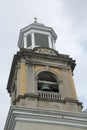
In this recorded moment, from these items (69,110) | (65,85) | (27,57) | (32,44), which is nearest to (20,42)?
Result: (32,44)

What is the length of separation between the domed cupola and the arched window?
3.86m

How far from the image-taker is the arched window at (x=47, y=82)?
27.8m

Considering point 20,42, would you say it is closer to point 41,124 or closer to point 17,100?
point 17,100

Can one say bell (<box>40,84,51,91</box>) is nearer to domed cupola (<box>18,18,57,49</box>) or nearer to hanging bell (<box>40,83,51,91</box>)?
hanging bell (<box>40,83,51,91</box>)

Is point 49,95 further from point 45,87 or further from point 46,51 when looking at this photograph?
point 46,51

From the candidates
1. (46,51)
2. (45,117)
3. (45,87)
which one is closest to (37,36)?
(46,51)

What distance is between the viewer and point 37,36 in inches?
1289

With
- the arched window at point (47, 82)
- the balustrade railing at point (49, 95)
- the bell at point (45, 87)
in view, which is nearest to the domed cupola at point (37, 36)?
the arched window at point (47, 82)

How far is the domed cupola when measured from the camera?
32.4m

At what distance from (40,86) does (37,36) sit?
19.7 feet

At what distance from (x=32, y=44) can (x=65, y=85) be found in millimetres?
5438

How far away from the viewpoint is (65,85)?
91.5 feet

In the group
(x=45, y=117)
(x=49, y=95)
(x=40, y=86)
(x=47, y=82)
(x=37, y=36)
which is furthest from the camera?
(x=37, y=36)

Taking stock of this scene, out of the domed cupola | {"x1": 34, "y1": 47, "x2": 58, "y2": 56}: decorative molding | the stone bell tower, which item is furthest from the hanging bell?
the domed cupola
